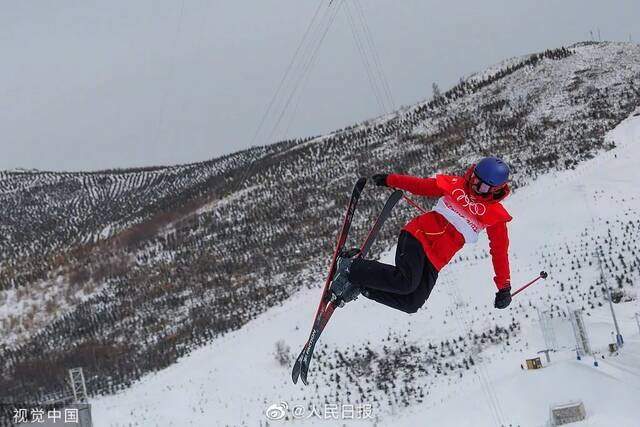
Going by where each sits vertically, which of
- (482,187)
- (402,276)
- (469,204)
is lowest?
(402,276)

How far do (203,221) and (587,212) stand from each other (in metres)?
39.1

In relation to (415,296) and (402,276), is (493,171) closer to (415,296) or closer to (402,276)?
(402,276)

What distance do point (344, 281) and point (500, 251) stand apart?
180 centimetres

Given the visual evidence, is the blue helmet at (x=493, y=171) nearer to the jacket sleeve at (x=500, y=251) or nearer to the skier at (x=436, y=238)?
the skier at (x=436, y=238)

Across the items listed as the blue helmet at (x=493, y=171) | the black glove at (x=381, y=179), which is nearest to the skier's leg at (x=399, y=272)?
the black glove at (x=381, y=179)

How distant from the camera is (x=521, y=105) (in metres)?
64.1

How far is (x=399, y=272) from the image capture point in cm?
744

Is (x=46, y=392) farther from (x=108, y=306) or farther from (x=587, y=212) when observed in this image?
(x=587, y=212)

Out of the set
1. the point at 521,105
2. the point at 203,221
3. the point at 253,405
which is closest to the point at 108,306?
the point at 203,221

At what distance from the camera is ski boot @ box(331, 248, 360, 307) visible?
307 inches

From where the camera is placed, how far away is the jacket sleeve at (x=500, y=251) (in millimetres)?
7406

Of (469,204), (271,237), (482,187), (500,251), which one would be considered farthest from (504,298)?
(271,237)

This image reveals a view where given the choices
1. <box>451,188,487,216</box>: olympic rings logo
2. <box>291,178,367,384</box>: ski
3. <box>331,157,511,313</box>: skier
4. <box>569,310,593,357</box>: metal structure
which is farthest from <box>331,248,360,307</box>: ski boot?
<box>569,310,593,357</box>: metal structure

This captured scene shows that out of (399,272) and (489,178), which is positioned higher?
(489,178)
